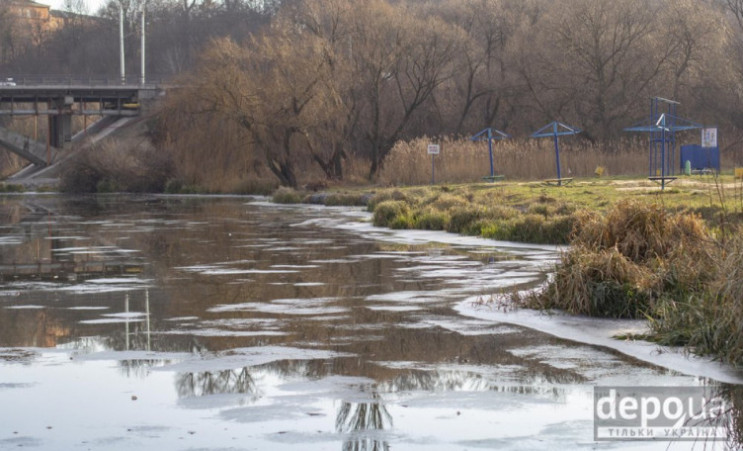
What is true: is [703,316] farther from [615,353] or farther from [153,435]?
[153,435]

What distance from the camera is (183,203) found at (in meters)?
51.2

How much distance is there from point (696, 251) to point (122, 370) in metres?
6.58

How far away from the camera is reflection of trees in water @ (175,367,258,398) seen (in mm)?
9430

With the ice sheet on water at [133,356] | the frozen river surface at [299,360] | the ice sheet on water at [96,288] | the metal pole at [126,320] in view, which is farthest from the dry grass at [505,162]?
the ice sheet on water at [133,356]

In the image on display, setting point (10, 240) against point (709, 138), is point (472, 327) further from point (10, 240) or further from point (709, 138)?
point (709, 138)

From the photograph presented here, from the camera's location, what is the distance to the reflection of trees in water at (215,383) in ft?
30.9

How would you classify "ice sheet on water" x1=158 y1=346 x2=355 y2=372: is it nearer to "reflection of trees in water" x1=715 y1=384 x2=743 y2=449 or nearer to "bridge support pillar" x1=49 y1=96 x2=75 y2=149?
"reflection of trees in water" x1=715 y1=384 x2=743 y2=449

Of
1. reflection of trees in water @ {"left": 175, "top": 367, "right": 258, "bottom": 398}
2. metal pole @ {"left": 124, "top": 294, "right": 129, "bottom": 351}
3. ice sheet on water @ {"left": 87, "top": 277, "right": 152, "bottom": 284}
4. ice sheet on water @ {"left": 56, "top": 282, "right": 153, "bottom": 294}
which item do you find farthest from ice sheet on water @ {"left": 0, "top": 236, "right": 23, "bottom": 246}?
reflection of trees in water @ {"left": 175, "top": 367, "right": 258, "bottom": 398}

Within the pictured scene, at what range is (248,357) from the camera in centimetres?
1088

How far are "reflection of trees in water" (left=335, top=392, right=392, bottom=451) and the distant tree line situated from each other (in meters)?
47.2

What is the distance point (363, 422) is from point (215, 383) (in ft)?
6.46

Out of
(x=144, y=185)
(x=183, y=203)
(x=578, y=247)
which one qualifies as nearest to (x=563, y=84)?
(x=183, y=203)

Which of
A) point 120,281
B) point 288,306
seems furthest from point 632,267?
point 120,281

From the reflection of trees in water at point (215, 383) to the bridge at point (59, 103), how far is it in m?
86.4
